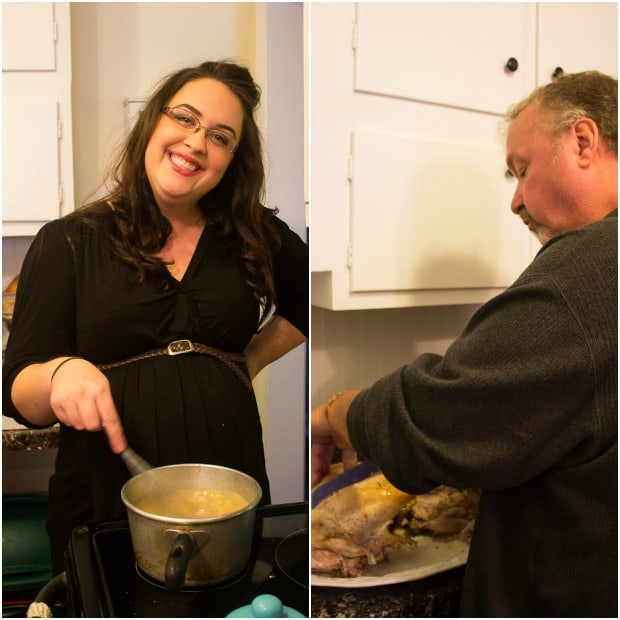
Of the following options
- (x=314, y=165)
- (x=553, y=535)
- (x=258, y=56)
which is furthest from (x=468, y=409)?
(x=258, y=56)

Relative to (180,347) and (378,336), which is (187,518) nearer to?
(180,347)

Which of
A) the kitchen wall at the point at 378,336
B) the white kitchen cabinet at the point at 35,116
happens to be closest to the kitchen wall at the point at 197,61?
the white kitchen cabinet at the point at 35,116

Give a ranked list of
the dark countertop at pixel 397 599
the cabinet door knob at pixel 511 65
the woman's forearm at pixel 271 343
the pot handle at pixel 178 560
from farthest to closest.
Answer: the cabinet door knob at pixel 511 65
the dark countertop at pixel 397 599
the woman's forearm at pixel 271 343
the pot handle at pixel 178 560

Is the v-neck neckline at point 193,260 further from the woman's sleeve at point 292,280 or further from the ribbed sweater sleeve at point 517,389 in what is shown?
the ribbed sweater sleeve at point 517,389

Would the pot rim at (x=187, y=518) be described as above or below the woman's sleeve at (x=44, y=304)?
below

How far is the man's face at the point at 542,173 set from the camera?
71 centimetres

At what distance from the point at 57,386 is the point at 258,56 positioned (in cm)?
44

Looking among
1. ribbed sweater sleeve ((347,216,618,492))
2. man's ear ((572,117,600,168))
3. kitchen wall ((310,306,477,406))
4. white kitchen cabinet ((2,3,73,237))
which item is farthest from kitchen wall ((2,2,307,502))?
man's ear ((572,117,600,168))

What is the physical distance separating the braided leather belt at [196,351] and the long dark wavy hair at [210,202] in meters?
0.07

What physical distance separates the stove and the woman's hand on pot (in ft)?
0.36

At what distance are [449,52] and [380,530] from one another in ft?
2.49

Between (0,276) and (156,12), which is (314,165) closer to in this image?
(156,12)

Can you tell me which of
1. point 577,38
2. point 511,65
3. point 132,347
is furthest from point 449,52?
point 132,347

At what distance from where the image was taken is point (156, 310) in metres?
0.57
